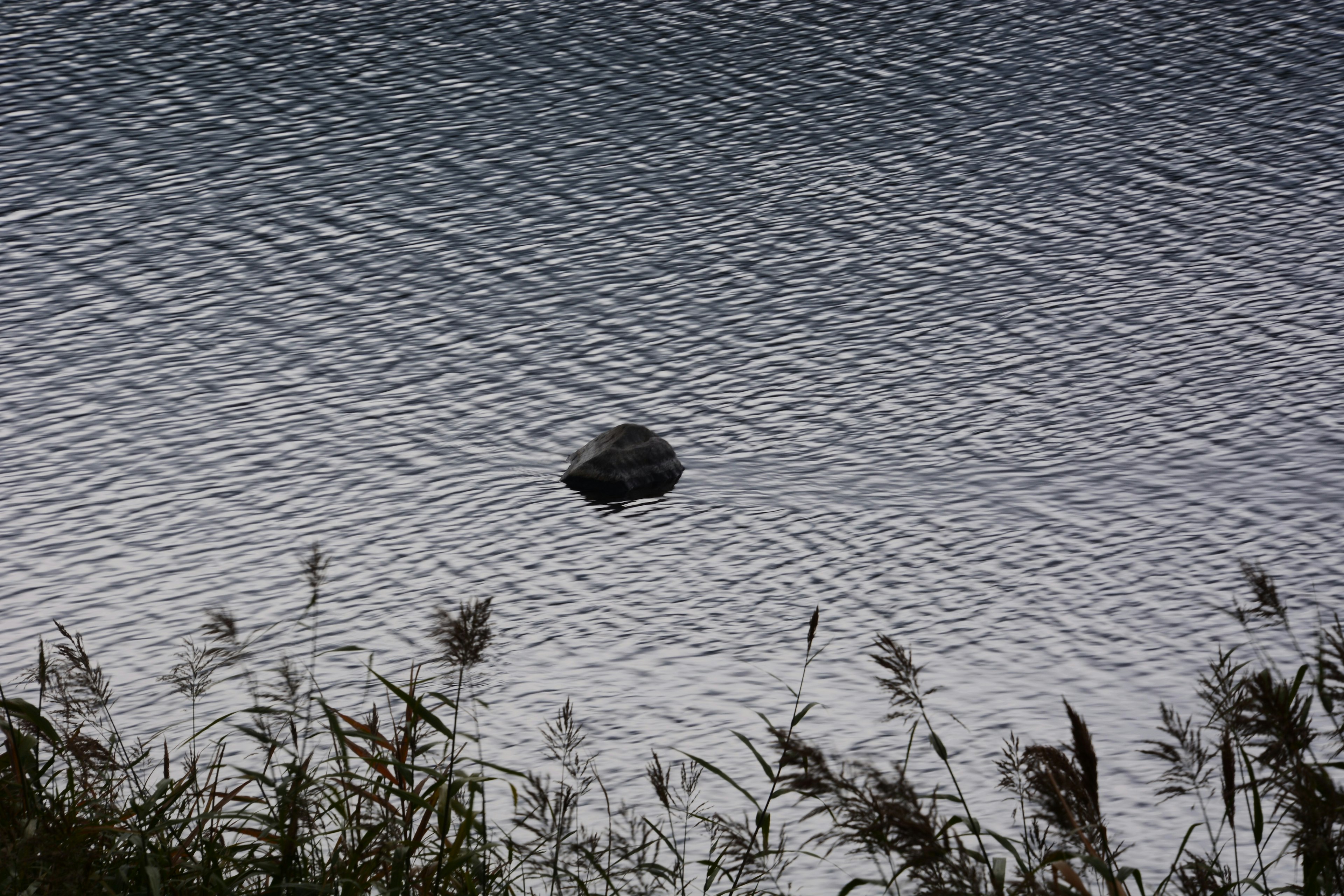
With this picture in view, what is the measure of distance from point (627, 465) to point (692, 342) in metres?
3.96

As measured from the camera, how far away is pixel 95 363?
20.7m

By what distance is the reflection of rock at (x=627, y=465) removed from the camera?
17688 millimetres

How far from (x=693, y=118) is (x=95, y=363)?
479 inches

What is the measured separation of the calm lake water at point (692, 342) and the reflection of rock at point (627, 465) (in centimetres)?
40

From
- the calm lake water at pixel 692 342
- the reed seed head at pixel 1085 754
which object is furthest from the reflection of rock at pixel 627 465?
the reed seed head at pixel 1085 754

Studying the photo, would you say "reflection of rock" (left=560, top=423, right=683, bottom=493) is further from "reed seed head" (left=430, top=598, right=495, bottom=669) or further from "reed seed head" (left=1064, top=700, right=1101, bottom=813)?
"reed seed head" (left=1064, top=700, right=1101, bottom=813)

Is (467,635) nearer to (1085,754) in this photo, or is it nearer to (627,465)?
(1085,754)

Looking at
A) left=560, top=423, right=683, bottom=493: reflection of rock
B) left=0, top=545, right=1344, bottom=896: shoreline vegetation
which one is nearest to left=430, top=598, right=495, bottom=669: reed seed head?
left=0, top=545, right=1344, bottom=896: shoreline vegetation

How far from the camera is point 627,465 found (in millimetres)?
17688

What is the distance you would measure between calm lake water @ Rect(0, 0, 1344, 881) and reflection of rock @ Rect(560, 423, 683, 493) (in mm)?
399

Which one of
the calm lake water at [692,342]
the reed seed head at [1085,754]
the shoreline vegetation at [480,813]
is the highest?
the reed seed head at [1085,754]

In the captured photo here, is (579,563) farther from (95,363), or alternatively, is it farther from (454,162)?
(454,162)

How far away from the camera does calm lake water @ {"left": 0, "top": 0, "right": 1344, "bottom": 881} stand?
14992 mm

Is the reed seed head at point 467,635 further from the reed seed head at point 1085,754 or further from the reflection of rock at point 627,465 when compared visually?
the reflection of rock at point 627,465
